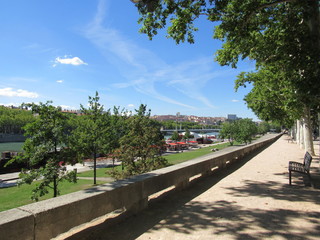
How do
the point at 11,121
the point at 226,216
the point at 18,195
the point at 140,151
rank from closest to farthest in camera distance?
the point at 226,216 < the point at 140,151 < the point at 18,195 < the point at 11,121

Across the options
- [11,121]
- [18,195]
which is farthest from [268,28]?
[11,121]

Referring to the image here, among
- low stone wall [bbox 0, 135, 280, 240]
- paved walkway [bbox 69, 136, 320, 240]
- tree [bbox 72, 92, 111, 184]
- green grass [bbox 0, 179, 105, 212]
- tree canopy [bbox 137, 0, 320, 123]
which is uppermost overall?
tree canopy [bbox 137, 0, 320, 123]

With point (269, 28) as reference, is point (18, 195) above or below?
below

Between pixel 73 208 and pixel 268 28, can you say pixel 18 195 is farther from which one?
pixel 268 28

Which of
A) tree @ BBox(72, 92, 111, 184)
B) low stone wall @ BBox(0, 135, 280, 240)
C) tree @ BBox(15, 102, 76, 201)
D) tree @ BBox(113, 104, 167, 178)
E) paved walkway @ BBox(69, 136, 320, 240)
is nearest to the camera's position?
low stone wall @ BBox(0, 135, 280, 240)

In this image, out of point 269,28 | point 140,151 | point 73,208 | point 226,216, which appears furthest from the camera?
point 140,151

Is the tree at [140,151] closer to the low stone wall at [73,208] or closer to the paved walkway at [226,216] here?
the paved walkway at [226,216]

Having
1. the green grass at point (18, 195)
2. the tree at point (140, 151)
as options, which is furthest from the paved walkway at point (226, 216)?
the green grass at point (18, 195)

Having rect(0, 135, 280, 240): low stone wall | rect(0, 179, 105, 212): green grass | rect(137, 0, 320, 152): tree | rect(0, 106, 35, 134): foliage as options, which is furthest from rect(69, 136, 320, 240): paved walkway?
rect(0, 106, 35, 134): foliage

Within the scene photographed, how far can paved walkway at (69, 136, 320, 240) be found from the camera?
3473 mm

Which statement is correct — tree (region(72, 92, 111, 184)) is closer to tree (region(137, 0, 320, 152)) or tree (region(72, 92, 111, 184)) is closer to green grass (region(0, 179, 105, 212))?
green grass (region(0, 179, 105, 212))

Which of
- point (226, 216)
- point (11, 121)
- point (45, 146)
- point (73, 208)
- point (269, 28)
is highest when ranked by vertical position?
point (11, 121)

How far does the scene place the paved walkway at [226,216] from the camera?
3.47 metres

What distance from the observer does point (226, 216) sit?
417cm
